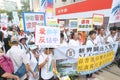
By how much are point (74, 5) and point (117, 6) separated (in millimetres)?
9938

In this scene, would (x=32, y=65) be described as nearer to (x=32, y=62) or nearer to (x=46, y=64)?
(x=32, y=62)

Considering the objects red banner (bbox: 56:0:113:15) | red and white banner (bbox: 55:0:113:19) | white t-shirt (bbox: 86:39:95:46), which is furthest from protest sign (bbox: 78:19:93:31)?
red banner (bbox: 56:0:113:15)

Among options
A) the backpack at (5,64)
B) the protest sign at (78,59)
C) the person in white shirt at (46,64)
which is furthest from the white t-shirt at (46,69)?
the protest sign at (78,59)

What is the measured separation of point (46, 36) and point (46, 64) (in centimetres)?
65

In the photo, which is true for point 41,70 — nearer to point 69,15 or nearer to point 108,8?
point 108,8

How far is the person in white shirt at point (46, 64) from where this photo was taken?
4.28 meters

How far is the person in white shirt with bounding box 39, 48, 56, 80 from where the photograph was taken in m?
4.28

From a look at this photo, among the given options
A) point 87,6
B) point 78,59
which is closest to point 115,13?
point 78,59

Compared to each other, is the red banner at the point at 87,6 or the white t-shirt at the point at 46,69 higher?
the red banner at the point at 87,6

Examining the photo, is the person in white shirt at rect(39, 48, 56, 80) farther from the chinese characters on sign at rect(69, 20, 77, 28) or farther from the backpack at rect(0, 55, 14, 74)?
the chinese characters on sign at rect(69, 20, 77, 28)

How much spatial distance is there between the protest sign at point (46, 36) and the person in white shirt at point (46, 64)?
17 centimetres

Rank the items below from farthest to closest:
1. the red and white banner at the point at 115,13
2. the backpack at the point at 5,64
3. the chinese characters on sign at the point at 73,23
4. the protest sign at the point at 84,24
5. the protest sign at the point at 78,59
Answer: the chinese characters on sign at the point at 73,23 → the protest sign at the point at 84,24 → the red and white banner at the point at 115,13 → the protest sign at the point at 78,59 → the backpack at the point at 5,64

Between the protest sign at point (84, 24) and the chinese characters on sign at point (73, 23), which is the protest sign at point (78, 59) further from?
the chinese characters on sign at point (73, 23)

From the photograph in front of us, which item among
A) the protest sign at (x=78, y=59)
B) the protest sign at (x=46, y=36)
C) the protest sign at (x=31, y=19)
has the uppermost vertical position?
the protest sign at (x=31, y=19)
